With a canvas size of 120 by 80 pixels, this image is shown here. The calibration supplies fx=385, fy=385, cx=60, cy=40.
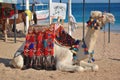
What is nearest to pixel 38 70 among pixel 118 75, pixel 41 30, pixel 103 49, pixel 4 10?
pixel 41 30

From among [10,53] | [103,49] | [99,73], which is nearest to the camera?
[99,73]

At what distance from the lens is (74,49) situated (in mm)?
6953

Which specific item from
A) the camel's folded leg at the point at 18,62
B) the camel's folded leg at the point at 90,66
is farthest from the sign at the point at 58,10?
the camel's folded leg at the point at 90,66

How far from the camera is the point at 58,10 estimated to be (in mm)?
10578

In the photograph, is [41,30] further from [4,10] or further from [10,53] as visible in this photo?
[4,10]

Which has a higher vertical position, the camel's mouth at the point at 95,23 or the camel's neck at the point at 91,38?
the camel's mouth at the point at 95,23

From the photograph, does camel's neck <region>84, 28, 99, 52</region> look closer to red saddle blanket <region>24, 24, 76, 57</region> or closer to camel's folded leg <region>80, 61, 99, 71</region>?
camel's folded leg <region>80, 61, 99, 71</region>

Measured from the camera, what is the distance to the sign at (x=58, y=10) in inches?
412

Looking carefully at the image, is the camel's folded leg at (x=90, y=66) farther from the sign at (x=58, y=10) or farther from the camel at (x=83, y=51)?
the sign at (x=58, y=10)

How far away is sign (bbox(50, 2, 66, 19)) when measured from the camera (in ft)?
34.4

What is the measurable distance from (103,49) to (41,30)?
11.6 ft

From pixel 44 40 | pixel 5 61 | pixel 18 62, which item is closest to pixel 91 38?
pixel 44 40

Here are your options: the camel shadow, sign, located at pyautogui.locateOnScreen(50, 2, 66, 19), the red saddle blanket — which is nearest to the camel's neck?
the red saddle blanket

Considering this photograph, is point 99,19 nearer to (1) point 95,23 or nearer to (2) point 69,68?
(1) point 95,23
